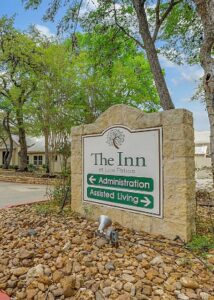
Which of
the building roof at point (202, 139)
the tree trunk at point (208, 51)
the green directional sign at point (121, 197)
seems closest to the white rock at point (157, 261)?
the green directional sign at point (121, 197)

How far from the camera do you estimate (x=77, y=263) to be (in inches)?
127

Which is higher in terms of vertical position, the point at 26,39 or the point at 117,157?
the point at 26,39

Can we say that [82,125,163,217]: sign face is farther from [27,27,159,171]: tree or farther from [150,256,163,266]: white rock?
[27,27,159,171]: tree

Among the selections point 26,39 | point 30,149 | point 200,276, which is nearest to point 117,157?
point 200,276

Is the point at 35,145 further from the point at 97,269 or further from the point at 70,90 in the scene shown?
the point at 97,269

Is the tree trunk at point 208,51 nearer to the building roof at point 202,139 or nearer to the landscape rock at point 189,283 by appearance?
the landscape rock at point 189,283

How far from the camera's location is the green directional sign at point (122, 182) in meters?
4.10

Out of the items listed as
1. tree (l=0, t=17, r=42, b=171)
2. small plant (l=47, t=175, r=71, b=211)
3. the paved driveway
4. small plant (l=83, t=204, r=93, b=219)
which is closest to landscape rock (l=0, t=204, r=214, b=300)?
small plant (l=83, t=204, r=93, b=219)

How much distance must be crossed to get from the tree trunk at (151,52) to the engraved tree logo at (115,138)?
3476 mm

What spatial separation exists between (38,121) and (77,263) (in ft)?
52.3

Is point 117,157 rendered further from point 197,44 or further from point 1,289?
point 197,44

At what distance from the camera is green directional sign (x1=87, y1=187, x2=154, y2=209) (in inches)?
162

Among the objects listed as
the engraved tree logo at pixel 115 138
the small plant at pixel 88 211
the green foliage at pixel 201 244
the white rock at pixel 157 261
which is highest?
the engraved tree logo at pixel 115 138

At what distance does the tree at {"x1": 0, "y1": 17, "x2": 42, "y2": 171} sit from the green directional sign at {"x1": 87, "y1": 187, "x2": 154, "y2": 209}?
1386cm
